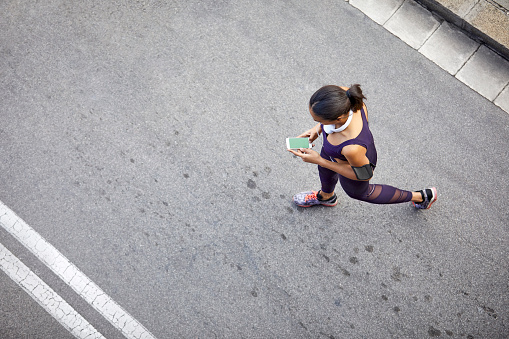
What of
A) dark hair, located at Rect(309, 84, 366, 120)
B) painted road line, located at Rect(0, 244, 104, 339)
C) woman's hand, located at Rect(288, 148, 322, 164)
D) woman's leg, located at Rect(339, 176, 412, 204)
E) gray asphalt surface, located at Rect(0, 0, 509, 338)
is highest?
dark hair, located at Rect(309, 84, 366, 120)

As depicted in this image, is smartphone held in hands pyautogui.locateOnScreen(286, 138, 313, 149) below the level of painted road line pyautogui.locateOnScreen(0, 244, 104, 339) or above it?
above

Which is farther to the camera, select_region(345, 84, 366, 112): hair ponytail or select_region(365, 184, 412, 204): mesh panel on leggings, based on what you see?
select_region(365, 184, 412, 204): mesh panel on leggings

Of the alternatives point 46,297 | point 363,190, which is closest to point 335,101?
point 363,190

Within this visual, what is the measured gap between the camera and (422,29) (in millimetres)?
4492

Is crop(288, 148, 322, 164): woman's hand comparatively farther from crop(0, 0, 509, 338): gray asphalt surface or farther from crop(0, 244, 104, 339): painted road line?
crop(0, 244, 104, 339): painted road line

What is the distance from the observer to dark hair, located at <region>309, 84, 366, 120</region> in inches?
93.0

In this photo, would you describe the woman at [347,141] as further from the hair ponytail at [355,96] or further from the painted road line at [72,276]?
the painted road line at [72,276]

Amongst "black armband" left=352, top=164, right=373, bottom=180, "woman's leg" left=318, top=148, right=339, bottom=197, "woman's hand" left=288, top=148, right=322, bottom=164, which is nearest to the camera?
"black armband" left=352, top=164, right=373, bottom=180

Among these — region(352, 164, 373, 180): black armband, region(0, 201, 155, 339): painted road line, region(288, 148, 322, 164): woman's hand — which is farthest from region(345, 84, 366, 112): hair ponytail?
region(0, 201, 155, 339): painted road line

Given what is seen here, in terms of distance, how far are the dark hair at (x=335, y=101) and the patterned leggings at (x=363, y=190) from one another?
0.90 metres

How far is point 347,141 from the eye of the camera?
8.42ft

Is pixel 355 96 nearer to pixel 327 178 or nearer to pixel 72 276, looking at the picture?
pixel 327 178

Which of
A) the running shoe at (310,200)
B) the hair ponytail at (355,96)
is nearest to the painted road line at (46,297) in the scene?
the running shoe at (310,200)

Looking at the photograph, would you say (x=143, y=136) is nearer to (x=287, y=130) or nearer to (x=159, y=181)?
(x=159, y=181)
